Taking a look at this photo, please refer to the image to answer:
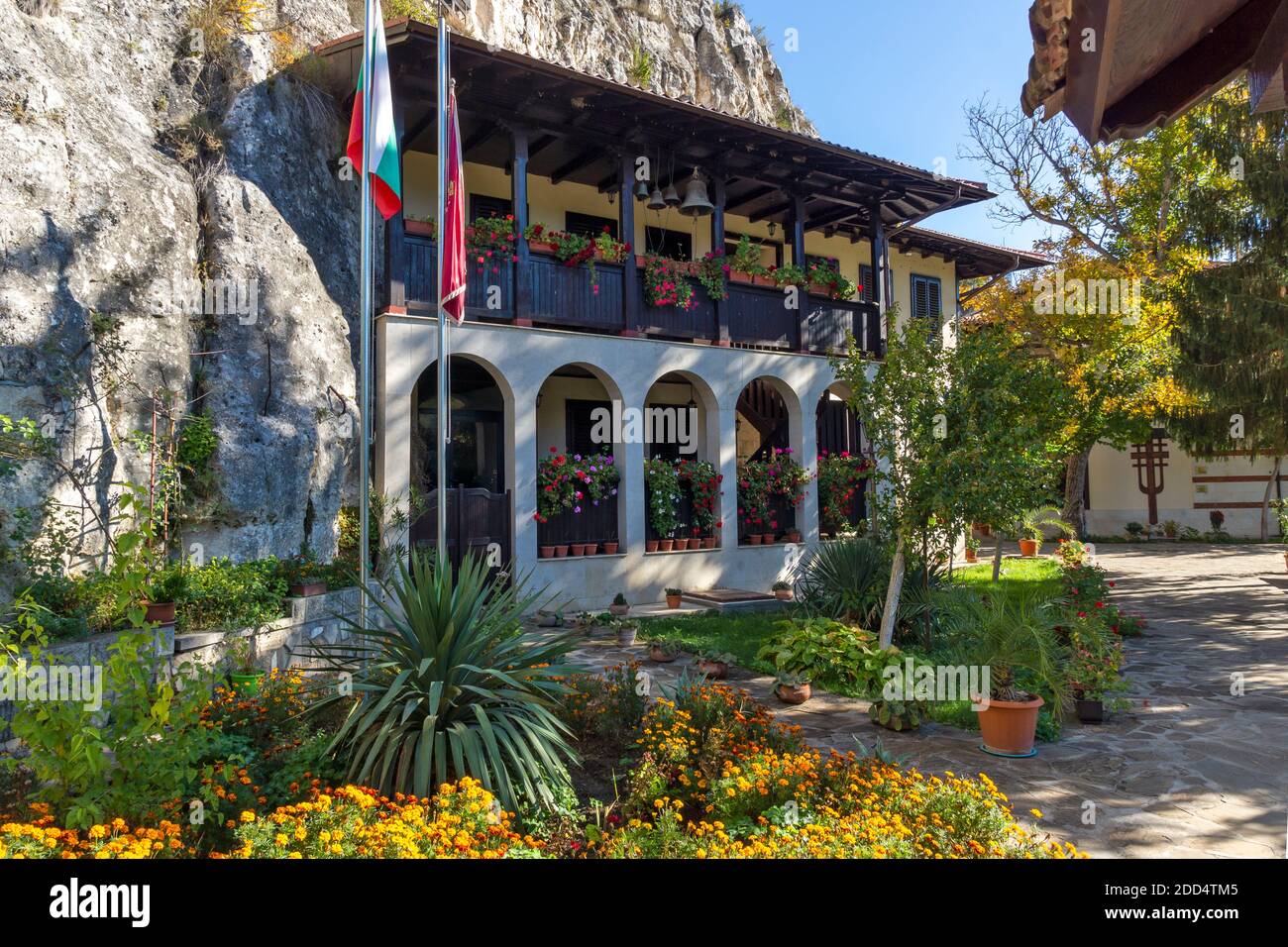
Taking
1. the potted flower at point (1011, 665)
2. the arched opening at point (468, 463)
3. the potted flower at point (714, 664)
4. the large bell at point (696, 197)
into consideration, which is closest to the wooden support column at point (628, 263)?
the large bell at point (696, 197)

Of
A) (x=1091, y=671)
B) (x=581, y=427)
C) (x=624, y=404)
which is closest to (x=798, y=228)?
(x=624, y=404)

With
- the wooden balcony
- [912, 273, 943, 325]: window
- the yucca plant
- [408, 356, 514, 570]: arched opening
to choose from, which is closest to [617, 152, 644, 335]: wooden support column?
the wooden balcony

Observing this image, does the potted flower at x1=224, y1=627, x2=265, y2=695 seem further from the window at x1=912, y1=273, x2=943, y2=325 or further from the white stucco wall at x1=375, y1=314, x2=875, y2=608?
the window at x1=912, y1=273, x2=943, y2=325

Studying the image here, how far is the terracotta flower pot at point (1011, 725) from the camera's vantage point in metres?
5.50

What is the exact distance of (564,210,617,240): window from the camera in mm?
14570

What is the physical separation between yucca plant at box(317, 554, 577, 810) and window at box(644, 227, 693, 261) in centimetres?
1171

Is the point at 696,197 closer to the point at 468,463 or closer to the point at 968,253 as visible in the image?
the point at 468,463

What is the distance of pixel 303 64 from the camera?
10.9m

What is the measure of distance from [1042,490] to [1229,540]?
21.4 meters

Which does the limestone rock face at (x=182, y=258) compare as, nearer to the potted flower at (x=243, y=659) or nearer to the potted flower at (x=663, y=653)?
the potted flower at (x=243, y=659)

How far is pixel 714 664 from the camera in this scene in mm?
7754

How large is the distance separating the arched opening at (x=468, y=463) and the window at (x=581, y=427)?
54.2 inches

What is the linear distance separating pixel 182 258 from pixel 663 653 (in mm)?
7032
